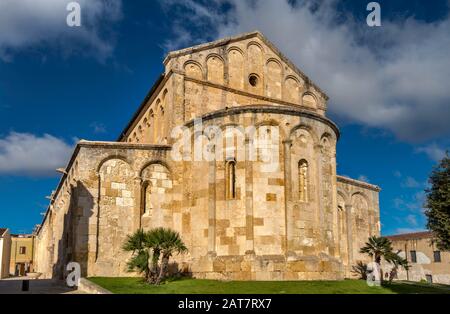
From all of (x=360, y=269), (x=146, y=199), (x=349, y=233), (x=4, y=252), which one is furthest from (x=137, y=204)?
(x=4, y=252)

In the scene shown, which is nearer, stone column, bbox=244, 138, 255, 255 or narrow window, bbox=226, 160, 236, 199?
stone column, bbox=244, 138, 255, 255

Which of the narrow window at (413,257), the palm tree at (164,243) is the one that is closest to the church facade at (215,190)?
the palm tree at (164,243)

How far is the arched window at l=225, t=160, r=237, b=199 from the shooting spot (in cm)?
2326

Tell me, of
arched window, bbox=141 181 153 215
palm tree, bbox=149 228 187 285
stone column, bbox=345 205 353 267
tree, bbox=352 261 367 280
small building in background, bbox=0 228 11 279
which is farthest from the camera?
small building in background, bbox=0 228 11 279

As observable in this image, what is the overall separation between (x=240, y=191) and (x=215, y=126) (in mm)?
3535

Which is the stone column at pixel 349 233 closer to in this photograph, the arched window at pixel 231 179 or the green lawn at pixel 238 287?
the green lawn at pixel 238 287

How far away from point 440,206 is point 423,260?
118ft

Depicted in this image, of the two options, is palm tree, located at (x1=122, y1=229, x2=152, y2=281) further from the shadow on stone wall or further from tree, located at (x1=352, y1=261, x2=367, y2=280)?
tree, located at (x1=352, y1=261, x2=367, y2=280)

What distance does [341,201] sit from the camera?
103 ft

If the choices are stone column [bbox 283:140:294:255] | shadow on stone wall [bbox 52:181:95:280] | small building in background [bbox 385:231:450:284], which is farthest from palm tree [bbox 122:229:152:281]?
small building in background [bbox 385:231:450:284]

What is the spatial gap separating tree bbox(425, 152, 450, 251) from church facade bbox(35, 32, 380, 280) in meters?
5.30

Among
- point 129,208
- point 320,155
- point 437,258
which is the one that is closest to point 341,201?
point 320,155

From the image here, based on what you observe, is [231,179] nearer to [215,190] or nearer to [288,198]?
[215,190]
